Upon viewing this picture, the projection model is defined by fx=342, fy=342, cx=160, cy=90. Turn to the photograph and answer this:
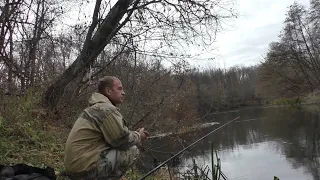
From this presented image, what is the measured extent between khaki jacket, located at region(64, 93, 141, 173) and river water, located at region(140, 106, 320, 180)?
594cm

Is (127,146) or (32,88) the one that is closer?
(127,146)

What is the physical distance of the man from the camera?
2.54 m

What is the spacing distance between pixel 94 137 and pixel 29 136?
4478mm

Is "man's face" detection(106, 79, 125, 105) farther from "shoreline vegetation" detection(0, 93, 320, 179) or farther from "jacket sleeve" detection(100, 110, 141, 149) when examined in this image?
"shoreline vegetation" detection(0, 93, 320, 179)

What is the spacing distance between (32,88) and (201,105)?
7.98 meters

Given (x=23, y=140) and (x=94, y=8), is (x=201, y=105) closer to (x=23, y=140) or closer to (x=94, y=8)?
(x=94, y=8)

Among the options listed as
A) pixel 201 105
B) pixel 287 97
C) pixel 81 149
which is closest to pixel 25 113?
pixel 81 149

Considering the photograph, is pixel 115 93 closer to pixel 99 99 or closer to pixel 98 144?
pixel 99 99

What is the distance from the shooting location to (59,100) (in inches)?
350

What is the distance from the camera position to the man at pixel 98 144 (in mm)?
2543

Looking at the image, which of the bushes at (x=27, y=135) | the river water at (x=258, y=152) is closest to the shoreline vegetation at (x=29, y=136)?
the bushes at (x=27, y=135)

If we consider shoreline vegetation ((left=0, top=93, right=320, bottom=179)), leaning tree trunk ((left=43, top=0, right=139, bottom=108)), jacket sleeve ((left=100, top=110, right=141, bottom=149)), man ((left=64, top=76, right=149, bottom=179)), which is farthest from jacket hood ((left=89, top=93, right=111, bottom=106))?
leaning tree trunk ((left=43, top=0, right=139, bottom=108))

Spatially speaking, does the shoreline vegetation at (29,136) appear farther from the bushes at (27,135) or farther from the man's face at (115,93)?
the man's face at (115,93)

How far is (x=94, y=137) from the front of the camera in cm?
256
